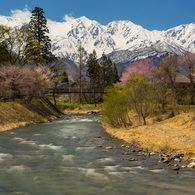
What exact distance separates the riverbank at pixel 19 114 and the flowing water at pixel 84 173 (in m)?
11.3

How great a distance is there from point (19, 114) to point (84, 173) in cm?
2275

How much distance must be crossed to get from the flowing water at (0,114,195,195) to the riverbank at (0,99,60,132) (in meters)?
11.3

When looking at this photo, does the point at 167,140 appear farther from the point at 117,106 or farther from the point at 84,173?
the point at 117,106

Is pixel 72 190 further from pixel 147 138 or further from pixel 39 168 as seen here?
pixel 147 138

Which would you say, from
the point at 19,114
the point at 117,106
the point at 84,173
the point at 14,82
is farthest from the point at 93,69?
the point at 84,173

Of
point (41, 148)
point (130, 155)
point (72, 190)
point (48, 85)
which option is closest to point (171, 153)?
point (130, 155)

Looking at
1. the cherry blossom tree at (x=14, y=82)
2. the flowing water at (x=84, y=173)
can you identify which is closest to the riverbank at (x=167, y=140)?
the flowing water at (x=84, y=173)

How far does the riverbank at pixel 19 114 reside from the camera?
26.4m

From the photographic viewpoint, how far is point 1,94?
35.1m

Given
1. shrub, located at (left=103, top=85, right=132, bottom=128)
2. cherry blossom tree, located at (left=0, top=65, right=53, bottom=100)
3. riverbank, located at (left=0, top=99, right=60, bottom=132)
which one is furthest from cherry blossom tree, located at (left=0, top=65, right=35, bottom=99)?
shrub, located at (left=103, top=85, right=132, bottom=128)

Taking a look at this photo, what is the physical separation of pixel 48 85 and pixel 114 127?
79.5ft

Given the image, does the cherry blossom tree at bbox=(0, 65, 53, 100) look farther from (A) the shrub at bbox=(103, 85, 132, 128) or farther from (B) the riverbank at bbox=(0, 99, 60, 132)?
(A) the shrub at bbox=(103, 85, 132, 128)

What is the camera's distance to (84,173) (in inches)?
404

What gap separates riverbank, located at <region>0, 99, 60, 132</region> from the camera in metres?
26.4
